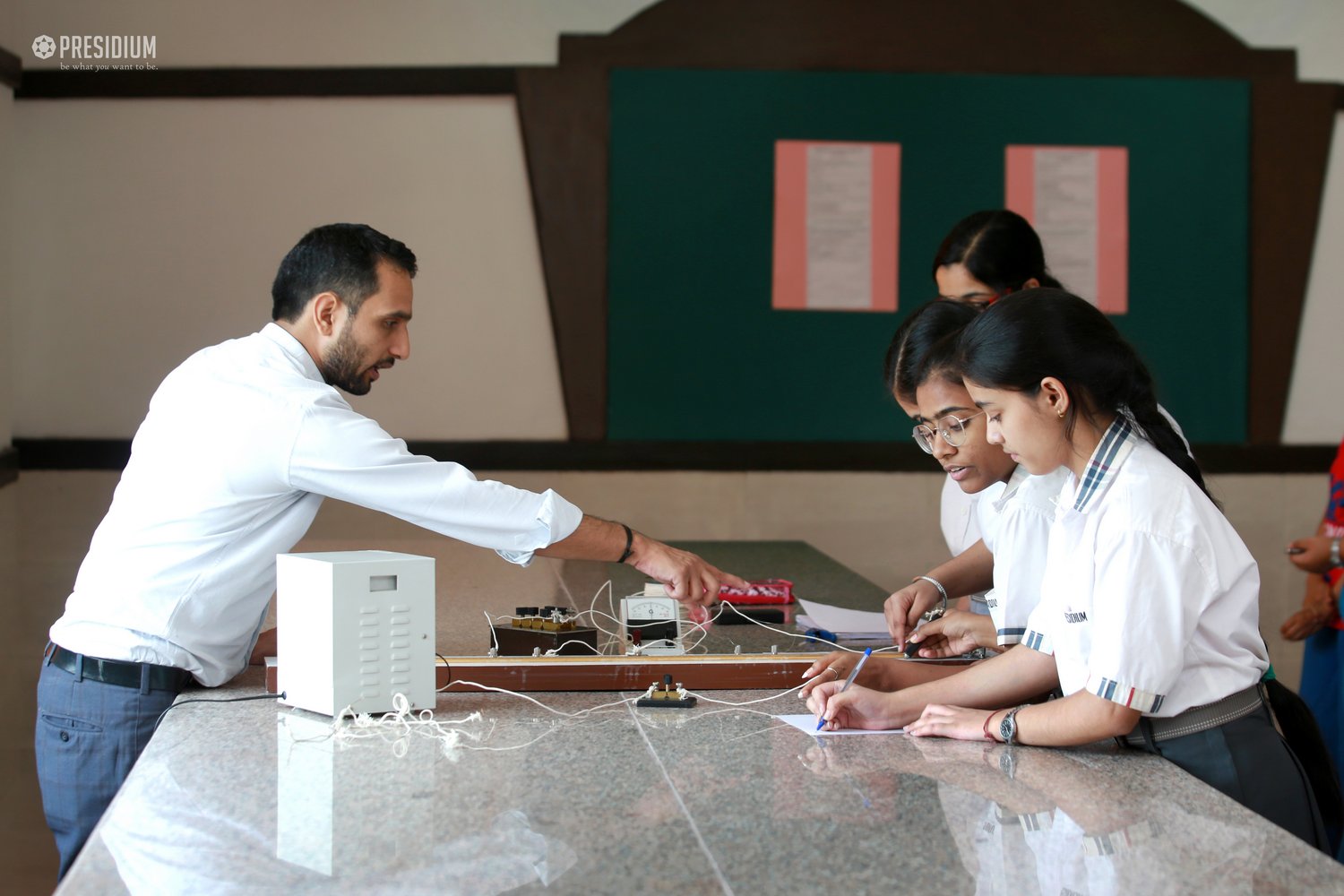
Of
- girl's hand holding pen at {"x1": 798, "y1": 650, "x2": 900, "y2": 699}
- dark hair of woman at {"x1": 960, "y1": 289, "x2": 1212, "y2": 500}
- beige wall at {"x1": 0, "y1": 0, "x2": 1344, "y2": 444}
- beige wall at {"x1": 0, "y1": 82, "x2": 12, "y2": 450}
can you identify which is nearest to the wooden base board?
girl's hand holding pen at {"x1": 798, "y1": 650, "x2": 900, "y2": 699}

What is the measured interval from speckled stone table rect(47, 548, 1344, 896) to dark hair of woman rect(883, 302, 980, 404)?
0.70m

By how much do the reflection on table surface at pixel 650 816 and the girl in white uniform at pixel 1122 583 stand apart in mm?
57

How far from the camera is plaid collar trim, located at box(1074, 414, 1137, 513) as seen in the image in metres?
1.61

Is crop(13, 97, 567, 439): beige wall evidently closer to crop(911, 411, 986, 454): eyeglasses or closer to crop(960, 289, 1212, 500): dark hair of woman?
crop(911, 411, 986, 454): eyeglasses

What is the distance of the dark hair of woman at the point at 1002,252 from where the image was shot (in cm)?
254

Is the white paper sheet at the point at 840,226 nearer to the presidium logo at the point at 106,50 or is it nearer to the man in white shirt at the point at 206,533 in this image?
the presidium logo at the point at 106,50

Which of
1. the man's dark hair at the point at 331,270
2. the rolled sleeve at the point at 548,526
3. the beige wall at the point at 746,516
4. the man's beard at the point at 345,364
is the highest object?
the man's dark hair at the point at 331,270

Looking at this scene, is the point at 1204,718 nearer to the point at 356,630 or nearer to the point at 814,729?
the point at 814,729

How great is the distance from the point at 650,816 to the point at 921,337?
43.1 inches

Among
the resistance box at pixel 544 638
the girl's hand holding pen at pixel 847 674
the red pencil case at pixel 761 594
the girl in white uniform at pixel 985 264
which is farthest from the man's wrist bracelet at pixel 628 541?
the girl in white uniform at pixel 985 264

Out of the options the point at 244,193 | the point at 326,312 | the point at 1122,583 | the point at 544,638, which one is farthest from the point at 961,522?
the point at 244,193

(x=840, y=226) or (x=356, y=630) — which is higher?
(x=840, y=226)

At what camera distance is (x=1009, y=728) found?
1.65 metres

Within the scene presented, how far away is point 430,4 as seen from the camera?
4.29 metres
